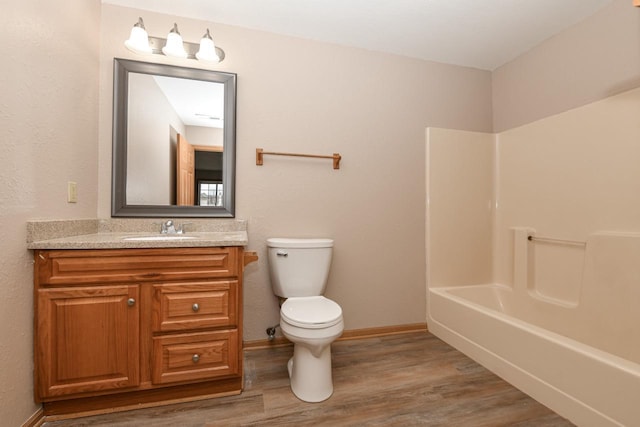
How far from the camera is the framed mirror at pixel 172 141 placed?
1828 millimetres

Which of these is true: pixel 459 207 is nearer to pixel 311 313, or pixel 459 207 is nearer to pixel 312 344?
pixel 311 313

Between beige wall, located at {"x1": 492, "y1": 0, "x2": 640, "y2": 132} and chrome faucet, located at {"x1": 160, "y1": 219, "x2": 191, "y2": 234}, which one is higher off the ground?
beige wall, located at {"x1": 492, "y1": 0, "x2": 640, "y2": 132}

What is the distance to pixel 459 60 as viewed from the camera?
2453 mm

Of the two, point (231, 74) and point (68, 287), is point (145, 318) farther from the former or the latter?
point (231, 74)

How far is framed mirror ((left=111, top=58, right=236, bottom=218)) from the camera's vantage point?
1828 millimetres

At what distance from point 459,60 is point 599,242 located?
173 centimetres

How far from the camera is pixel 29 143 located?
4.06 feet

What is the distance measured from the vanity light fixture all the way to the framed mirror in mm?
99

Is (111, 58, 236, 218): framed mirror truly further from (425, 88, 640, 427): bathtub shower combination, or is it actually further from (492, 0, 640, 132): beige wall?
(492, 0, 640, 132): beige wall

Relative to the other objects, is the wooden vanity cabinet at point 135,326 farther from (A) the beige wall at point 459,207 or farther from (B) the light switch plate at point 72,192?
(A) the beige wall at point 459,207

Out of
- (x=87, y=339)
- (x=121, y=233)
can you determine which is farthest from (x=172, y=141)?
(x=87, y=339)

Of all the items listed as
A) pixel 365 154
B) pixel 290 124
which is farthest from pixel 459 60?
pixel 290 124

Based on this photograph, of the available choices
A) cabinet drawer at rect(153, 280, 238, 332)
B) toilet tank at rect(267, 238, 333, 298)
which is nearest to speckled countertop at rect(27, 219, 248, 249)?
cabinet drawer at rect(153, 280, 238, 332)

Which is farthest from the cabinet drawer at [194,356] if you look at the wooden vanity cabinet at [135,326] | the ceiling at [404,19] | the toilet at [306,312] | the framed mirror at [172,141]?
the ceiling at [404,19]
